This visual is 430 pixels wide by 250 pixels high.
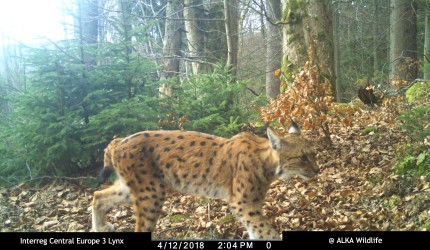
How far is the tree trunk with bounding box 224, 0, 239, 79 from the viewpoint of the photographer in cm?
959

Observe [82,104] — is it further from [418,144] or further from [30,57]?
[418,144]

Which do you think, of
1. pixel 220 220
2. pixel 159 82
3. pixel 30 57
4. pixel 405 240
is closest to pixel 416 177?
pixel 405 240

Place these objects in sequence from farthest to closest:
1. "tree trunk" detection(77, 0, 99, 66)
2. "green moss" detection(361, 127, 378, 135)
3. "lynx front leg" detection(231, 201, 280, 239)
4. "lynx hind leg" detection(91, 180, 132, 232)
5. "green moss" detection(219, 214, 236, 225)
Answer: "green moss" detection(361, 127, 378, 135), "tree trunk" detection(77, 0, 99, 66), "green moss" detection(219, 214, 236, 225), "lynx hind leg" detection(91, 180, 132, 232), "lynx front leg" detection(231, 201, 280, 239)

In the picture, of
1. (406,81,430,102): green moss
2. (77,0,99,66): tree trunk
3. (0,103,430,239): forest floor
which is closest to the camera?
(0,103,430,239): forest floor

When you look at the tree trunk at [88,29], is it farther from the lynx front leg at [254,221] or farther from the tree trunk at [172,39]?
the lynx front leg at [254,221]

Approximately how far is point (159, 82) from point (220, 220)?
272 cm

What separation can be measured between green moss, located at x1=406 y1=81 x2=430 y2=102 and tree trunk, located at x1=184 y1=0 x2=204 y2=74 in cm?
470

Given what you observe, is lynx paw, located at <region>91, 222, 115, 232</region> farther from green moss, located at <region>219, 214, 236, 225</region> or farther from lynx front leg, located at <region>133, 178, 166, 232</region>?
green moss, located at <region>219, 214, 236, 225</region>

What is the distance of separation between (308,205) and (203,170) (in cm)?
126

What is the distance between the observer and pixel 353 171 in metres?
5.48

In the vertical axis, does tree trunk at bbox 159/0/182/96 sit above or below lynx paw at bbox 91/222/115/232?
above

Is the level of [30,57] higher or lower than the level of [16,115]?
higher

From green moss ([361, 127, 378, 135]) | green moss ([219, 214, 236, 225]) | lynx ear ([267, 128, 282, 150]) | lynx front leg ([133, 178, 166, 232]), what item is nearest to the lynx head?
lynx ear ([267, 128, 282, 150])

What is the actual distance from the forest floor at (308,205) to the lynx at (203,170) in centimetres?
40
